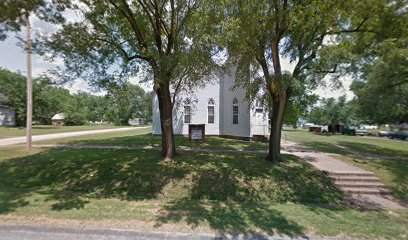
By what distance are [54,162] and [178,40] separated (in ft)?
24.4

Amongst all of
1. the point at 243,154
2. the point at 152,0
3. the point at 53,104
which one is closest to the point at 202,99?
the point at 243,154

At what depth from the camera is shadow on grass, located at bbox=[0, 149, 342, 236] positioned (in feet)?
18.9

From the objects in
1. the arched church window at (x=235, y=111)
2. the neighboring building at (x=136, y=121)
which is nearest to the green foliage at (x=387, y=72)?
the arched church window at (x=235, y=111)

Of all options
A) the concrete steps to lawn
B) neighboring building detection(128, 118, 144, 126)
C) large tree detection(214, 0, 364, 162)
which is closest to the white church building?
large tree detection(214, 0, 364, 162)

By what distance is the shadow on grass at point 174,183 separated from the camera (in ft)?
18.9

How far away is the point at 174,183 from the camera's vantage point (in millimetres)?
7965

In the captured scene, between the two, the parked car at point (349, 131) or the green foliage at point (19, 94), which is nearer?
the green foliage at point (19, 94)

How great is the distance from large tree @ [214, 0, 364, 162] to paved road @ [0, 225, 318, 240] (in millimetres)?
5008

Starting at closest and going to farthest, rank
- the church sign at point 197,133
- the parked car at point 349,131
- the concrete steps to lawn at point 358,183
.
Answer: the concrete steps to lawn at point 358,183, the church sign at point 197,133, the parked car at point 349,131

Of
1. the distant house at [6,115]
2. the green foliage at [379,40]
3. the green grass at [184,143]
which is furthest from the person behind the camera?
the distant house at [6,115]

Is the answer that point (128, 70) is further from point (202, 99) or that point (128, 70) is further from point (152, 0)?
point (202, 99)

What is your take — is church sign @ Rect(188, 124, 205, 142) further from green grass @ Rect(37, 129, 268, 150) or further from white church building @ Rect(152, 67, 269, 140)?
white church building @ Rect(152, 67, 269, 140)

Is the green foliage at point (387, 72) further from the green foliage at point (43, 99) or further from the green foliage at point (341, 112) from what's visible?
the green foliage at point (341, 112)

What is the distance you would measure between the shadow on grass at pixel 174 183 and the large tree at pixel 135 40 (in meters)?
1.92
